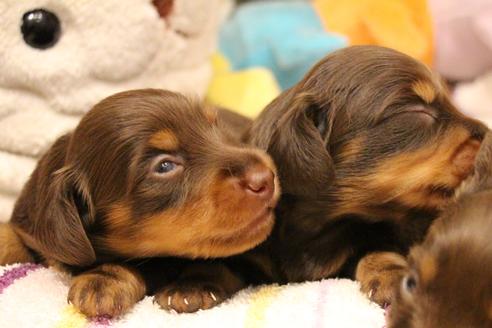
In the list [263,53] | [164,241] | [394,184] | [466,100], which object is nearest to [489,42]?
[466,100]

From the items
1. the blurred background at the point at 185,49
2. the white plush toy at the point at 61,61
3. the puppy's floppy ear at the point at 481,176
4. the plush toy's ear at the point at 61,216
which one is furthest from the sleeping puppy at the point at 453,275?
the blurred background at the point at 185,49

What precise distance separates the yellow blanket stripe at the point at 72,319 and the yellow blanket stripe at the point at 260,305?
0.43 metres

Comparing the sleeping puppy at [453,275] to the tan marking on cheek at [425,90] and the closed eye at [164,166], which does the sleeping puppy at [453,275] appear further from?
the closed eye at [164,166]

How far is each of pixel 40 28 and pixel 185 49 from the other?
646 mm

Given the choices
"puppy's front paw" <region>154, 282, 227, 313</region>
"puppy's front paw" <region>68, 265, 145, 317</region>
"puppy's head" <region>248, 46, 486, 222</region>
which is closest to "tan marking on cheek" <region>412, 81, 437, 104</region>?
"puppy's head" <region>248, 46, 486, 222</region>

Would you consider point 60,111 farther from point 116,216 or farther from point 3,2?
point 116,216

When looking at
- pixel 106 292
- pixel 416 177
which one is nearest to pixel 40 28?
pixel 106 292

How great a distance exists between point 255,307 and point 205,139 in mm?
509

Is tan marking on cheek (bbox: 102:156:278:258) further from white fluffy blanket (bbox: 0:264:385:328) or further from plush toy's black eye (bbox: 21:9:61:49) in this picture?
plush toy's black eye (bbox: 21:9:61:49)

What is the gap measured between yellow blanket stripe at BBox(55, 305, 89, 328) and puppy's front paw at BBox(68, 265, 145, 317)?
0.02m

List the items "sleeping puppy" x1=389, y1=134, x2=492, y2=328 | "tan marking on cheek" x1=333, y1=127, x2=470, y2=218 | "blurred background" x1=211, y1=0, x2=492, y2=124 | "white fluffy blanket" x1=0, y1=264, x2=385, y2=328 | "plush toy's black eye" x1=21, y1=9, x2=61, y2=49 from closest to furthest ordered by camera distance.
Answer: "sleeping puppy" x1=389, y1=134, x2=492, y2=328
"white fluffy blanket" x1=0, y1=264, x2=385, y2=328
"tan marking on cheek" x1=333, y1=127, x2=470, y2=218
"plush toy's black eye" x1=21, y1=9, x2=61, y2=49
"blurred background" x1=211, y1=0, x2=492, y2=124

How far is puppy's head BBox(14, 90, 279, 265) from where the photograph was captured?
6.35 feet

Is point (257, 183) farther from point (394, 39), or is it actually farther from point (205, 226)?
point (394, 39)

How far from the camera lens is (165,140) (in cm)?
204
